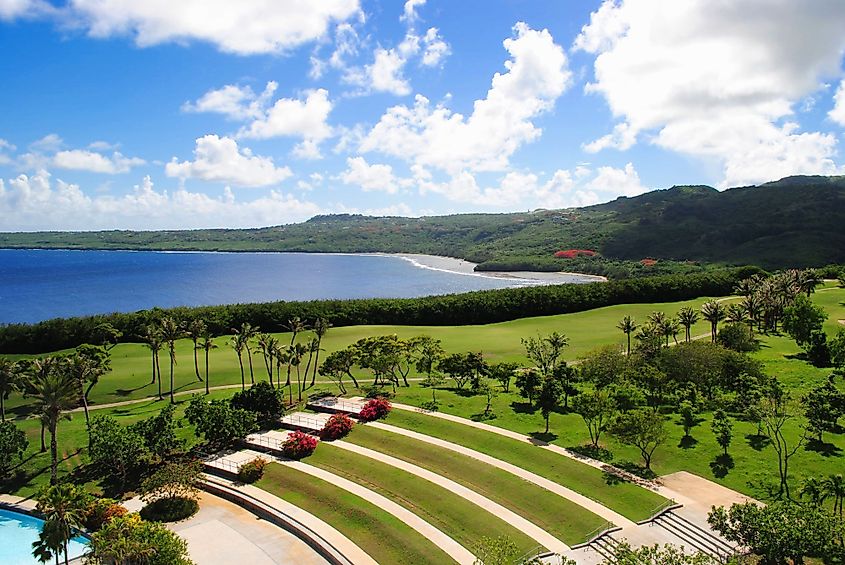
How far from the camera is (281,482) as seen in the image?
1692 inches

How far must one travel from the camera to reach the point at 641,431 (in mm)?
42281

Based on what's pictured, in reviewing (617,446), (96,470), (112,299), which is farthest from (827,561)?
(112,299)

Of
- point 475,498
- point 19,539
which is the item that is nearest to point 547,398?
A: point 475,498

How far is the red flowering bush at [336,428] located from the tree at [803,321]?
210 feet

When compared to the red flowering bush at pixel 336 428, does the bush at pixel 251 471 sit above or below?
below

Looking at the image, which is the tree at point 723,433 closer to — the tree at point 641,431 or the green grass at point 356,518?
the tree at point 641,431

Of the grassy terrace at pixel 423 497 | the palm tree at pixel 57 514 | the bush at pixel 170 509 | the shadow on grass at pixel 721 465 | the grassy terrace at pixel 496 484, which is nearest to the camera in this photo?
the palm tree at pixel 57 514

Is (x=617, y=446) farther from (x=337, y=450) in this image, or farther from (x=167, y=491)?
(x=167, y=491)

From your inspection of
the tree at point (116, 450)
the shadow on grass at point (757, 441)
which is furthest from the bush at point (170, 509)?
the shadow on grass at point (757, 441)

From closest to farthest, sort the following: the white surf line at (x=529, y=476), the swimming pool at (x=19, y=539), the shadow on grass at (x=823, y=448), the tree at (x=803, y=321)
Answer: the swimming pool at (x=19, y=539) → the white surf line at (x=529, y=476) → the shadow on grass at (x=823, y=448) → the tree at (x=803, y=321)

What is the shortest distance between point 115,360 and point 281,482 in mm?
51565

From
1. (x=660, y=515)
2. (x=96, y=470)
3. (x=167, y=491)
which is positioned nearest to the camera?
(x=660, y=515)

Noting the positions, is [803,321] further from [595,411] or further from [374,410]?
[374,410]

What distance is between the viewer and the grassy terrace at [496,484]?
35.5 m
